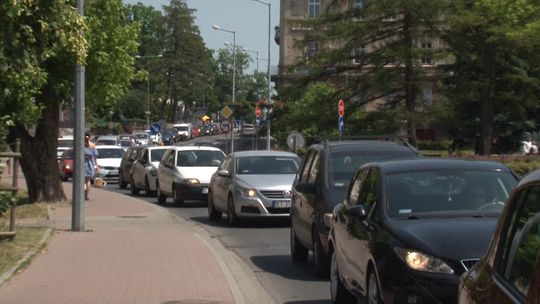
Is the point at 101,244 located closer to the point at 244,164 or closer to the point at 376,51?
the point at 244,164

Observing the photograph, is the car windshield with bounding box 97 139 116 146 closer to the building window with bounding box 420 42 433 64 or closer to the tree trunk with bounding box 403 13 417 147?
the tree trunk with bounding box 403 13 417 147

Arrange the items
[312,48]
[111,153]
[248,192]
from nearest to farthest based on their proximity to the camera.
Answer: [248,192]
[111,153]
[312,48]

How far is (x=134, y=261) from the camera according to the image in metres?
13.2

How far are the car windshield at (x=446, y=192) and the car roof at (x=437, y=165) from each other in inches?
2.3

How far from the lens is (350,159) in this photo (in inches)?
505

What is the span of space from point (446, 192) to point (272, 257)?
20.2 feet

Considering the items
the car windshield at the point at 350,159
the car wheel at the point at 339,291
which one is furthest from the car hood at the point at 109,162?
the car wheel at the point at 339,291

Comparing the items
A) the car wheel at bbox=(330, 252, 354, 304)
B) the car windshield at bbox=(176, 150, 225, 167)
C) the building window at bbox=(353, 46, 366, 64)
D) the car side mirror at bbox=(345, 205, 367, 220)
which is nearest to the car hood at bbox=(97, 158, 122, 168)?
the building window at bbox=(353, 46, 366, 64)

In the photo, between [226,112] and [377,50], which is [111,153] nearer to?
[226,112]

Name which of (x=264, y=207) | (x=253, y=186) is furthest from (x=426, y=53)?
(x=264, y=207)

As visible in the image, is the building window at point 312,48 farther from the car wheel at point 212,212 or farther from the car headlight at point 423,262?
the car headlight at point 423,262

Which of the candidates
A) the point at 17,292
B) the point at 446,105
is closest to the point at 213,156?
the point at 17,292

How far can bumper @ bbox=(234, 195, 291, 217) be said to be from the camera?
60.7 ft

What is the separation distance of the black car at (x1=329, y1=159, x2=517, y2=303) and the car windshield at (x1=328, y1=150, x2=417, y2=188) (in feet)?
8.25
